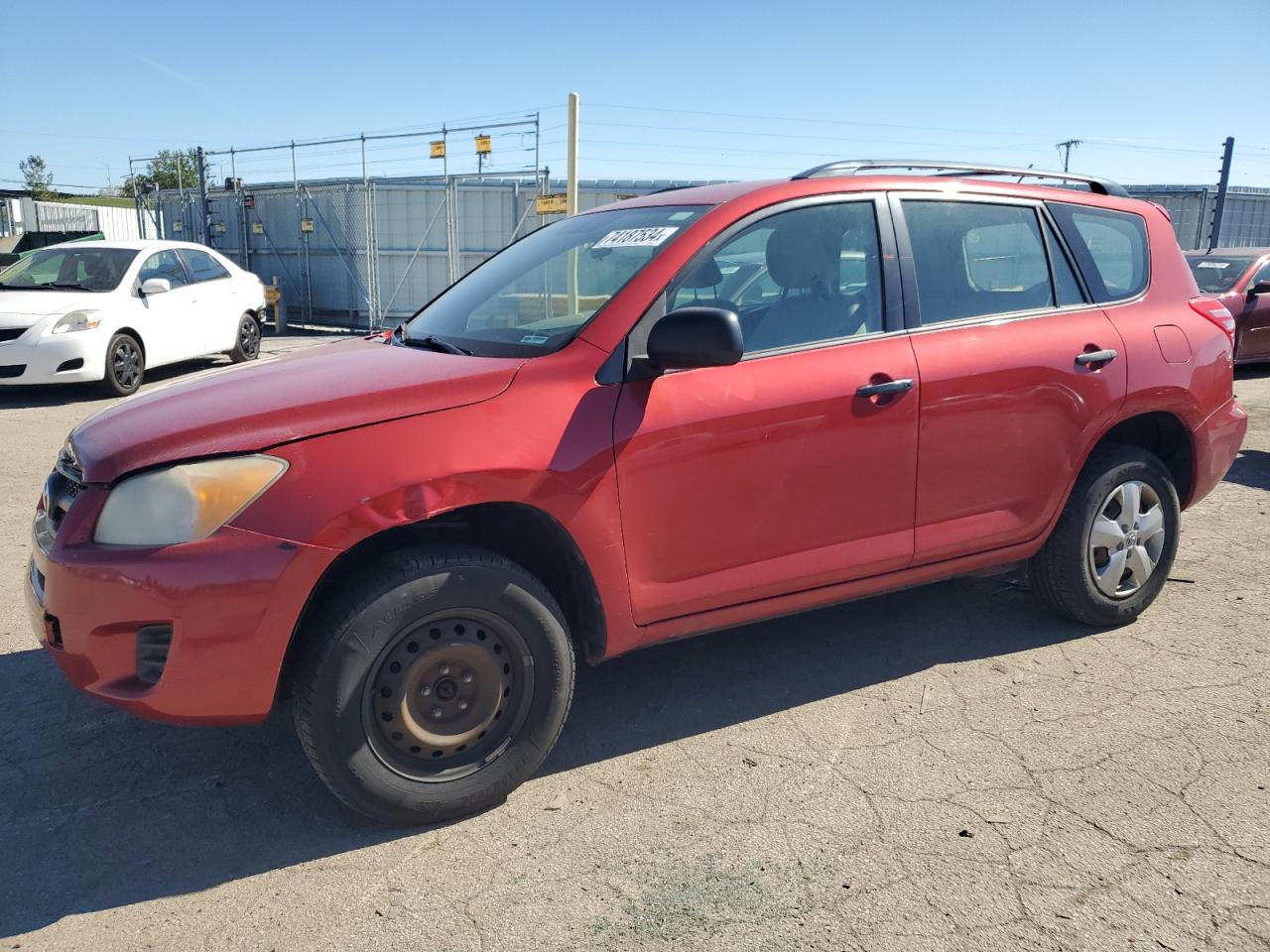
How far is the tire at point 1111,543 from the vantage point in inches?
156

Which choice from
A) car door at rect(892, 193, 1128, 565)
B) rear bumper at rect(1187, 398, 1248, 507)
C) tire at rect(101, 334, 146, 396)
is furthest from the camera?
tire at rect(101, 334, 146, 396)

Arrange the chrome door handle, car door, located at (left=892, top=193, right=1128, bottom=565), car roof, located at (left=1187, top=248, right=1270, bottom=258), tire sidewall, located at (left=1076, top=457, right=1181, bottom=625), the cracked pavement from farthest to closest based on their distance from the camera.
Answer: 1. car roof, located at (left=1187, top=248, right=1270, bottom=258)
2. tire sidewall, located at (left=1076, top=457, right=1181, bottom=625)
3. the chrome door handle
4. car door, located at (left=892, top=193, right=1128, bottom=565)
5. the cracked pavement

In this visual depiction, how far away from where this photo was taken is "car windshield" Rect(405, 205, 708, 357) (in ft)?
10.4

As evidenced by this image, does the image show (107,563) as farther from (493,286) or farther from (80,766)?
(493,286)

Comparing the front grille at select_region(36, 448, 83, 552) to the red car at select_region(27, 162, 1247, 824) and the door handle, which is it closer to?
the red car at select_region(27, 162, 1247, 824)

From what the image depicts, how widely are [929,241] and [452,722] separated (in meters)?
2.37

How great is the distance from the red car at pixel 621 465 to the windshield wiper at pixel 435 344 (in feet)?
0.09

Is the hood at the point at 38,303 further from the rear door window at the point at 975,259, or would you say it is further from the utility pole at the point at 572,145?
the rear door window at the point at 975,259

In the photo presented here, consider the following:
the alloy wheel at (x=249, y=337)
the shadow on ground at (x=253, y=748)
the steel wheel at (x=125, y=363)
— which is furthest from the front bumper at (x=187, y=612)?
the alloy wheel at (x=249, y=337)

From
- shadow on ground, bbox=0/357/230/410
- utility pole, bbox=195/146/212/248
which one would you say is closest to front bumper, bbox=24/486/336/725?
shadow on ground, bbox=0/357/230/410

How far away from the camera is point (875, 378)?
131 inches

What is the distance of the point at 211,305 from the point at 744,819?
10.9 metres

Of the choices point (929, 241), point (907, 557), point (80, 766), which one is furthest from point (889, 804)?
point (80, 766)

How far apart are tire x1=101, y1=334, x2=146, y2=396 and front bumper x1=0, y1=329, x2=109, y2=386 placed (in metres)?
0.16
